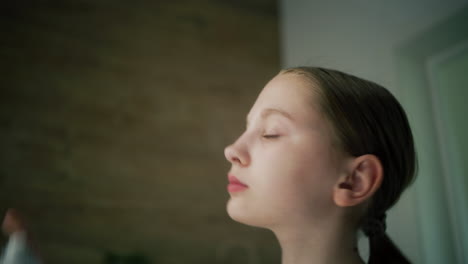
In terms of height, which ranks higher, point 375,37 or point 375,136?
point 375,37

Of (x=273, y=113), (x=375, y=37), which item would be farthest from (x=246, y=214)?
(x=375, y=37)

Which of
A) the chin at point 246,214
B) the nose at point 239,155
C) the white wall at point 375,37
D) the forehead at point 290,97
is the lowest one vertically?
the chin at point 246,214

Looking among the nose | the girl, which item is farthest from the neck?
the nose

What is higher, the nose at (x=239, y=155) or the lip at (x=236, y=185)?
the nose at (x=239, y=155)

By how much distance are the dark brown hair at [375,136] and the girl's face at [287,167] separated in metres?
0.02

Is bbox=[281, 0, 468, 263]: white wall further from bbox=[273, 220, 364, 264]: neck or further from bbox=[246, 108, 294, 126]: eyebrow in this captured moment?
bbox=[246, 108, 294, 126]: eyebrow

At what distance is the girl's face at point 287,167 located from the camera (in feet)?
1.74

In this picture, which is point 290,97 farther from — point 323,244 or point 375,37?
point 375,37

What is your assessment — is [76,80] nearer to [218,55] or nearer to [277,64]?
[218,55]

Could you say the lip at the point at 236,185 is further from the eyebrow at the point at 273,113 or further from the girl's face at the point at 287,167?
the eyebrow at the point at 273,113

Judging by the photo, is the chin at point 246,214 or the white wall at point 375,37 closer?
the chin at point 246,214

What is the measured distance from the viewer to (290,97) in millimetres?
583

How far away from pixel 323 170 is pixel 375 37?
0.62 meters

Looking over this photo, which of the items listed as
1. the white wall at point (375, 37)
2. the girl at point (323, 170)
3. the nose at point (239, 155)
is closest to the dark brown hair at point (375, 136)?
the girl at point (323, 170)
